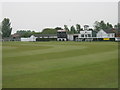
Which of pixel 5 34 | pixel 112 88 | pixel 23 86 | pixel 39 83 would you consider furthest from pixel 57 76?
pixel 5 34

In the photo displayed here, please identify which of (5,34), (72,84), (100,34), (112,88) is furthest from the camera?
(5,34)

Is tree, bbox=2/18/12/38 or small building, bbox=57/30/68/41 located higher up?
tree, bbox=2/18/12/38

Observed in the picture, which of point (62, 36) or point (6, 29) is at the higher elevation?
point (6, 29)

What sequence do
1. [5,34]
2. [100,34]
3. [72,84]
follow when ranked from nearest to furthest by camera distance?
1. [72,84]
2. [100,34]
3. [5,34]

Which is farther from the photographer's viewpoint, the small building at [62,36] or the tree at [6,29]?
the tree at [6,29]

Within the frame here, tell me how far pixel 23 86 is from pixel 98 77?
A: 3.18 meters

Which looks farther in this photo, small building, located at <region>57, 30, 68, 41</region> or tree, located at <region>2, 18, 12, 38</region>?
tree, located at <region>2, 18, 12, 38</region>

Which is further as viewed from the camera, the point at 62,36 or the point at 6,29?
the point at 6,29

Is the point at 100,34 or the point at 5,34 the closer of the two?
the point at 100,34

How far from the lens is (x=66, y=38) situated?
314ft

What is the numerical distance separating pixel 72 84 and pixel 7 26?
356 ft

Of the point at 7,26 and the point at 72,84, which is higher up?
the point at 7,26

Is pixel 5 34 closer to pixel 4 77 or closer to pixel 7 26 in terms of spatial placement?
pixel 7 26

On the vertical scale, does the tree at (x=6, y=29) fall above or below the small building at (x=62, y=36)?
above
